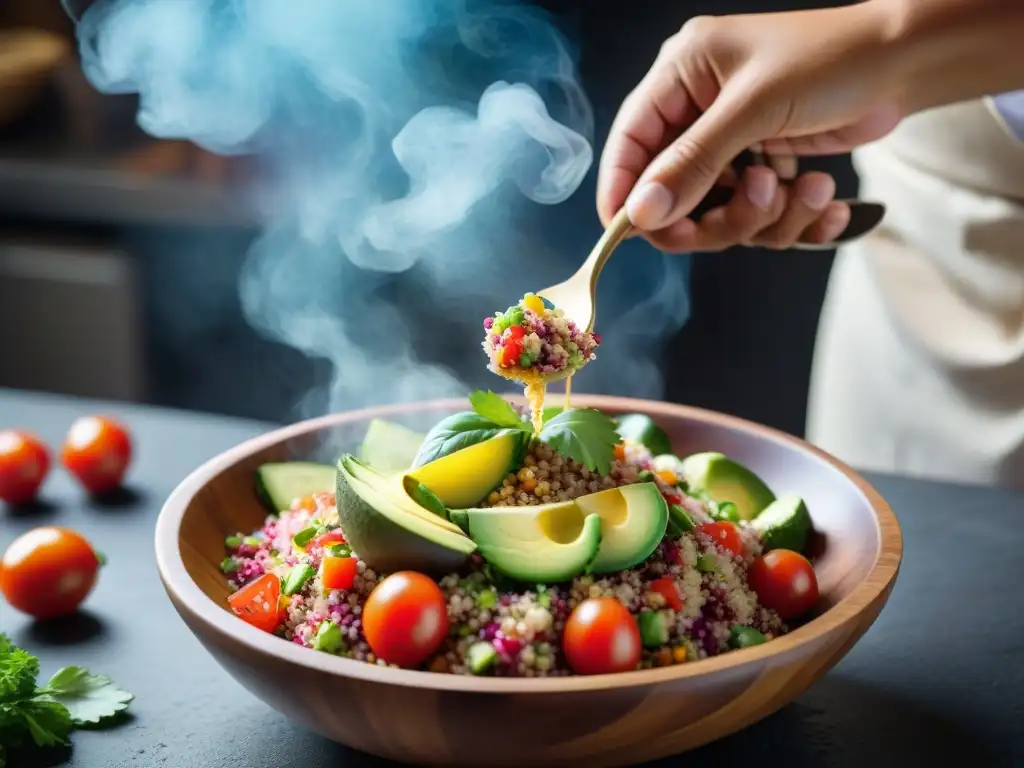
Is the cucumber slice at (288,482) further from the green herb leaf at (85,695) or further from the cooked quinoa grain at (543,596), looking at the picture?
the green herb leaf at (85,695)

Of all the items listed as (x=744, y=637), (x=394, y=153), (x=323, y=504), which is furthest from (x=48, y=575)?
(x=394, y=153)

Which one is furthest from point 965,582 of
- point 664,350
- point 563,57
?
point 563,57

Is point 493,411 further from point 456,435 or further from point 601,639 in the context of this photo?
point 601,639

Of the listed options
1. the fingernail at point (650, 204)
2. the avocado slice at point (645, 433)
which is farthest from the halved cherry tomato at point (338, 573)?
the fingernail at point (650, 204)

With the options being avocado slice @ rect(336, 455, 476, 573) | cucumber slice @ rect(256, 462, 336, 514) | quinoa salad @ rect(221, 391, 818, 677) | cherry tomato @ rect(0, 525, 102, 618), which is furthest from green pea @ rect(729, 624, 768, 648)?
cherry tomato @ rect(0, 525, 102, 618)

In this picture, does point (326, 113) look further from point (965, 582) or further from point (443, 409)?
point (965, 582)

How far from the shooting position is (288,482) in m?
1.38

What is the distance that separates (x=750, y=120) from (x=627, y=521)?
0.60 metres

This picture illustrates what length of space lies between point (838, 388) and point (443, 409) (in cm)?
104

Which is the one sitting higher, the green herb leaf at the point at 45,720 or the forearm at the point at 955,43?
the forearm at the point at 955,43

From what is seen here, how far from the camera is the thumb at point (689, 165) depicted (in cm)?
143

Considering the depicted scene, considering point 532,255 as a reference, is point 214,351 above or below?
below

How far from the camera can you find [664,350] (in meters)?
3.32

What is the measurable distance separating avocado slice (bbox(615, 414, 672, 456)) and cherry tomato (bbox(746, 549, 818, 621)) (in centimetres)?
28
